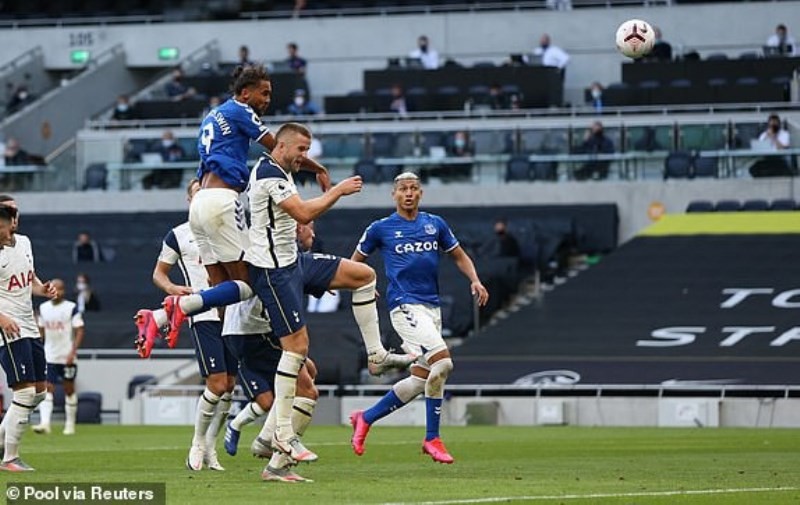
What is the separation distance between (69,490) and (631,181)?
28.1 meters

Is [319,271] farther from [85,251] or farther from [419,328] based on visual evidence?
[85,251]

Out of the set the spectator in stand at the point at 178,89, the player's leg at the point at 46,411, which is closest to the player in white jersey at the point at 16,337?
the player's leg at the point at 46,411

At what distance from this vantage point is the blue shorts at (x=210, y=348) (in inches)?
662

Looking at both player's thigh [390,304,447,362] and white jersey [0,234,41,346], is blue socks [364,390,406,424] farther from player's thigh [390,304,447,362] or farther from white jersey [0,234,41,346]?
white jersey [0,234,41,346]

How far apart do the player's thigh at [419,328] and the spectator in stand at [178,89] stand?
28646mm

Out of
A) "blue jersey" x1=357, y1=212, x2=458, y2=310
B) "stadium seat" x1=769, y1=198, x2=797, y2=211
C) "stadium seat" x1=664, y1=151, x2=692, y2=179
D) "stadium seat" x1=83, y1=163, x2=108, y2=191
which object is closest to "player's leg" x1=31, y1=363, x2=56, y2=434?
"blue jersey" x1=357, y1=212, x2=458, y2=310

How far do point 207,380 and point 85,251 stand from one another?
24049 mm

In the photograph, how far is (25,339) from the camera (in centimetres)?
1706

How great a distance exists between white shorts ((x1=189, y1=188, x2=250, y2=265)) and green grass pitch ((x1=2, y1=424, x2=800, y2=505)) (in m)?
1.78

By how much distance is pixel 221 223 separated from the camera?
1527 cm

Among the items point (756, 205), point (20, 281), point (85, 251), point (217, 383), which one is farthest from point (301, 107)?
point (217, 383)

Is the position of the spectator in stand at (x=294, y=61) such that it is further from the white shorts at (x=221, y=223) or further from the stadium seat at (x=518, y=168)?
the white shorts at (x=221, y=223)

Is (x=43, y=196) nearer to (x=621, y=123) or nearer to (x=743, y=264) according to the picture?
(x=621, y=123)

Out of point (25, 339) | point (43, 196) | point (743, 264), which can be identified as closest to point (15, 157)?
point (43, 196)
